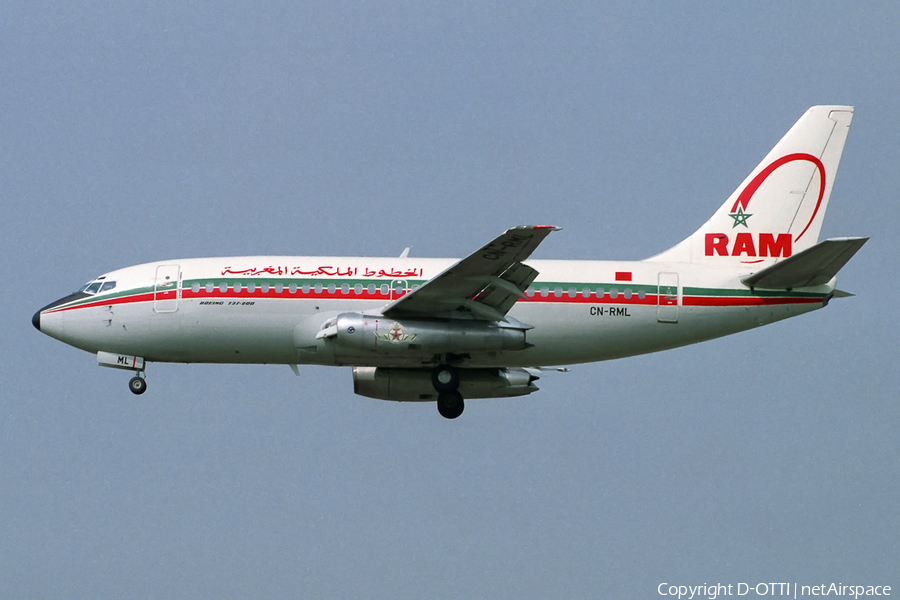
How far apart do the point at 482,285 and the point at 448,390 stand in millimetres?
4838

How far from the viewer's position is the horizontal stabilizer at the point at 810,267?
3838 centimetres

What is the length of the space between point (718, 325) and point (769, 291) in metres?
1.97

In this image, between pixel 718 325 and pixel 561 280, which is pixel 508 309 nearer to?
pixel 561 280

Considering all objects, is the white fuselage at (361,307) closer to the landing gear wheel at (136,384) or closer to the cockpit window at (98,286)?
the cockpit window at (98,286)

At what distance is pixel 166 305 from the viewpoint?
41688mm

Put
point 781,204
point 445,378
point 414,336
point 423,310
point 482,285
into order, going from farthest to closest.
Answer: point 781,204 < point 445,378 < point 423,310 < point 414,336 < point 482,285

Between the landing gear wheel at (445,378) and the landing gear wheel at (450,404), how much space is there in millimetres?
333

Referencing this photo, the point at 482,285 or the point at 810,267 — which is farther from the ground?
the point at 810,267

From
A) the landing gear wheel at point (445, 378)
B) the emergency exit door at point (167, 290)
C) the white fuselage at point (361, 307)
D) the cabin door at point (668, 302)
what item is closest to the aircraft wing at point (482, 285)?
the white fuselage at point (361, 307)

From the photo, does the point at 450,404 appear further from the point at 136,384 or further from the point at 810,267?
the point at 810,267

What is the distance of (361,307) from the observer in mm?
41531

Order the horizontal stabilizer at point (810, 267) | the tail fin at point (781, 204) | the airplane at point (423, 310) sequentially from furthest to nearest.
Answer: the tail fin at point (781, 204) < the airplane at point (423, 310) < the horizontal stabilizer at point (810, 267)

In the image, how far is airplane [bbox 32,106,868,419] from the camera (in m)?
40.4

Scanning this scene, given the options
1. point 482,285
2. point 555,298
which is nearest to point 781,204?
point 555,298
